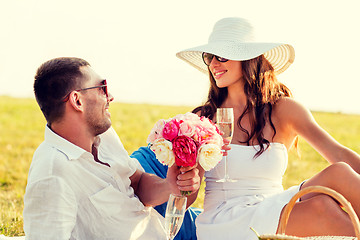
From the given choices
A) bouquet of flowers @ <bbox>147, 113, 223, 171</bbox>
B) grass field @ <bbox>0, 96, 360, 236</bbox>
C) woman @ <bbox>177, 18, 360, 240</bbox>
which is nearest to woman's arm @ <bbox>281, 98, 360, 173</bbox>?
woman @ <bbox>177, 18, 360, 240</bbox>

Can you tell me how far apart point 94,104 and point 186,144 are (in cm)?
73

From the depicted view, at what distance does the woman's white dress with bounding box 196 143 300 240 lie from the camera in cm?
389

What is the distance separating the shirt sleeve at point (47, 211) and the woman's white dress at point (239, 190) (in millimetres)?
1432

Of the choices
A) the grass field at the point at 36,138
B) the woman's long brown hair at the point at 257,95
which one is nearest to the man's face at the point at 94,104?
the woman's long brown hair at the point at 257,95

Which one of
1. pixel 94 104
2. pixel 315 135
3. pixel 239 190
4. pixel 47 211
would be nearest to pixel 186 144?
pixel 94 104

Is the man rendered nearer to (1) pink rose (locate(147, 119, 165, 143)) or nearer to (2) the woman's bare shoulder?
(1) pink rose (locate(147, 119, 165, 143))

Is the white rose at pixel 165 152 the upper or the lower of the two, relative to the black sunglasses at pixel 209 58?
lower

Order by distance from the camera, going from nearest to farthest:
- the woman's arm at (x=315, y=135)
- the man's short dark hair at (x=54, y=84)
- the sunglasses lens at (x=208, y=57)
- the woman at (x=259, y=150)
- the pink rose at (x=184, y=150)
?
the pink rose at (x=184, y=150) → the man's short dark hair at (x=54, y=84) → the woman at (x=259, y=150) → the woman's arm at (x=315, y=135) → the sunglasses lens at (x=208, y=57)

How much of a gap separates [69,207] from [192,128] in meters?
0.95

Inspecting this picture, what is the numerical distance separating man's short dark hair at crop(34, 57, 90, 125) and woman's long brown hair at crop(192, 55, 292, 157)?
174 cm

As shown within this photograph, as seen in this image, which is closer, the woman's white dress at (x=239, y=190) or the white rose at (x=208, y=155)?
the white rose at (x=208, y=155)

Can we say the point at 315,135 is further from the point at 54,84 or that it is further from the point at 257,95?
the point at 54,84

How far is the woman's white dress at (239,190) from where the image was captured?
3887mm

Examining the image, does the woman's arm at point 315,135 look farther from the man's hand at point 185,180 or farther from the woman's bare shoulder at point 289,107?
the man's hand at point 185,180
